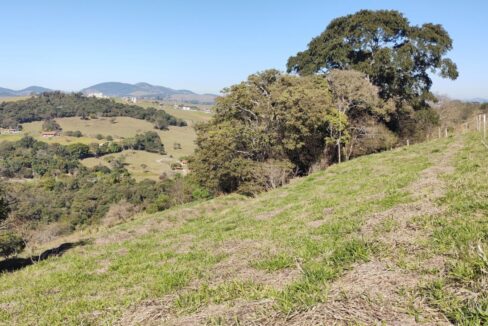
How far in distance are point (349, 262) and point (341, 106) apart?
33.6 meters

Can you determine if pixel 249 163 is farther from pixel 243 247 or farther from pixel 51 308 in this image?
pixel 51 308

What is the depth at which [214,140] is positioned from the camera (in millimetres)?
33656

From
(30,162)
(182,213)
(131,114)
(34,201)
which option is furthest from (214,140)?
(131,114)

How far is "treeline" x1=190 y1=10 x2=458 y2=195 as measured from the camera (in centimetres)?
3306

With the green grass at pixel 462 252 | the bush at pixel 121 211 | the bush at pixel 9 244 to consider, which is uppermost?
the green grass at pixel 462 252

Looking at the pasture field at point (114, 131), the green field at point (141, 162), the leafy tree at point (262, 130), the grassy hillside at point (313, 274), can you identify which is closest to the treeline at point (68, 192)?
the green field at point (141, 162)

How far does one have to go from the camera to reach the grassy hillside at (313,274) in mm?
4086

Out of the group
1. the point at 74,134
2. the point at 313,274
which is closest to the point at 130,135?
the point at 74,134

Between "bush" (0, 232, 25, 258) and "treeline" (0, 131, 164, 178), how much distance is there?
10001cm

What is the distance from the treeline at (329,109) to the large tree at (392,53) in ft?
0.39

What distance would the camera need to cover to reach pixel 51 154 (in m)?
127

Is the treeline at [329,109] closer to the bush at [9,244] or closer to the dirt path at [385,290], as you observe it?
the bush at [9,244]

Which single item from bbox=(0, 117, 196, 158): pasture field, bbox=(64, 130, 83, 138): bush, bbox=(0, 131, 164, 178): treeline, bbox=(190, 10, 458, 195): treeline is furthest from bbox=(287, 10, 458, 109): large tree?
bbox=(64, 130, 83, 138): bush

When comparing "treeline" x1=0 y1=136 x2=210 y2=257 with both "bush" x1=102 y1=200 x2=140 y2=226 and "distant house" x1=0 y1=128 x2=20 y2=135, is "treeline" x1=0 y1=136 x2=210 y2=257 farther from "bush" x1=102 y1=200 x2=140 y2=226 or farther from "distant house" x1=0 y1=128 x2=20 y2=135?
"distant house" x1=0 y1=128 x2=20 y2=135
